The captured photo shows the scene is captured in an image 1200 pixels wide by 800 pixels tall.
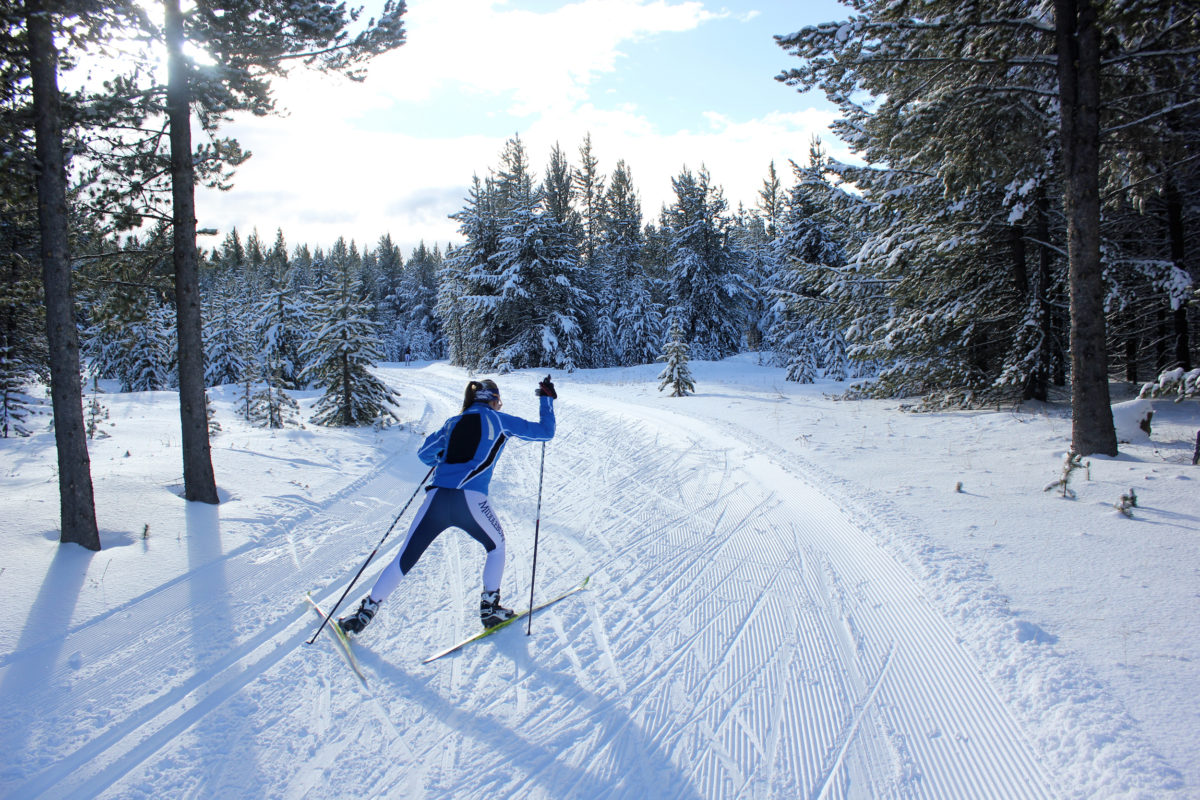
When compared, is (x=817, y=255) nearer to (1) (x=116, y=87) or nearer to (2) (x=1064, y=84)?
(2) (x=1064, y=84)

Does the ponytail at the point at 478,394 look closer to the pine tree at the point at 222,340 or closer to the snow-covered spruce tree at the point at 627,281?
the snow-covered spruce tree at the point at 627,281

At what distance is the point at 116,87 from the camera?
6.88 meters

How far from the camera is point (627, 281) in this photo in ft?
136

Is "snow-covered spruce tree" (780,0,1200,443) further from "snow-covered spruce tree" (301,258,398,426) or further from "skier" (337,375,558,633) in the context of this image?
"snow-covered spruce tree" (301,258,398,426)

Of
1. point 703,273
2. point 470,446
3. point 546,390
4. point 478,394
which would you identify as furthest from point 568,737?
point 703,273

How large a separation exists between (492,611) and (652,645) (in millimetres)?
1275

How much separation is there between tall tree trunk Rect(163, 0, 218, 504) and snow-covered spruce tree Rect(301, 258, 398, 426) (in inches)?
293

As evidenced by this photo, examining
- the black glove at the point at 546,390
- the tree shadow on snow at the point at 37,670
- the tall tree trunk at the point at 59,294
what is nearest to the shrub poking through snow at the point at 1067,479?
the black glove at the point at 546,390

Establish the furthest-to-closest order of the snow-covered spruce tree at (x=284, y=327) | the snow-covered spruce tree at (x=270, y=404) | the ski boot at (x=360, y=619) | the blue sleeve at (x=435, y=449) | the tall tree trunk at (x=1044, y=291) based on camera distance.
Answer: the snow-covered spruce tree at (x=284, y=327), the snow-covered spruce tree at (x=270, y=404), the tall tree trunk at (x=1044, y=291), the blue sleeve at (x=435, y=449), the ski boot at (x=360, y=619)

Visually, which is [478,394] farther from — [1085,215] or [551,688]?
[1085,215]

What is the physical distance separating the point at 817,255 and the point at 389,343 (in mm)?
56533

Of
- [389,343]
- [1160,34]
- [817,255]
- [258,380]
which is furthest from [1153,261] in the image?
[389,343]

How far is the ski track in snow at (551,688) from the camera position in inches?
114

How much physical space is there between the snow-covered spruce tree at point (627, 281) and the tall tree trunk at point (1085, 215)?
30.9 metres
